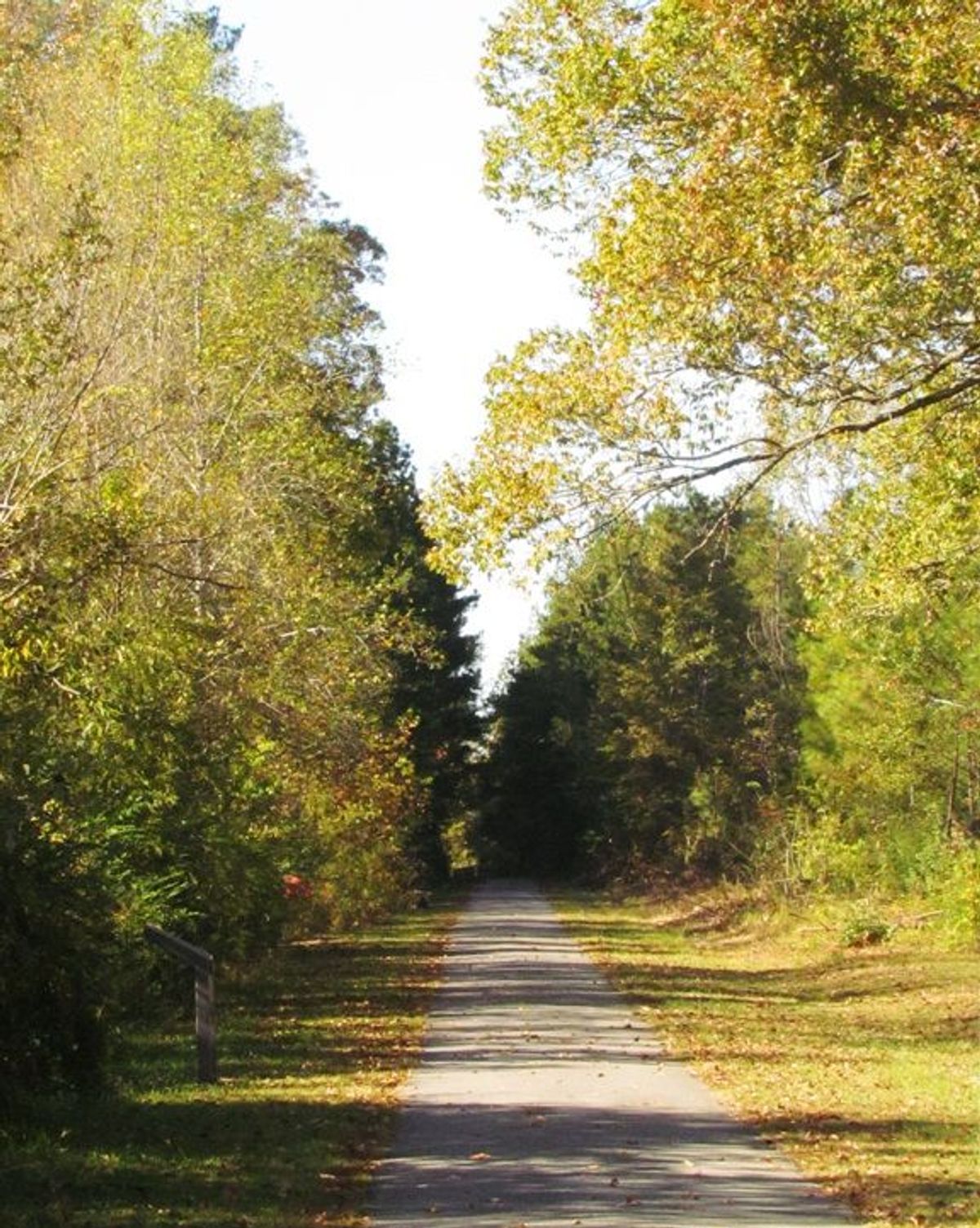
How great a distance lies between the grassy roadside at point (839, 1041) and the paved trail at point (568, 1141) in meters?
0.38

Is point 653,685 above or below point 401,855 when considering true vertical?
above

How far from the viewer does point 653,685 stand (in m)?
66.0

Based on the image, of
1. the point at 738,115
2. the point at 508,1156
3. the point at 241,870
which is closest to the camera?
the point at 508,1156

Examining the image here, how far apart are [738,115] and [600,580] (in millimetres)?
53285

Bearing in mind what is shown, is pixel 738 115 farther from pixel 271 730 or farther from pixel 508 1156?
pixel 271 730

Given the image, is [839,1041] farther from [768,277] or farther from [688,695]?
[688,695]

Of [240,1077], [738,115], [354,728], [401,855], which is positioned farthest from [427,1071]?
[401,855]

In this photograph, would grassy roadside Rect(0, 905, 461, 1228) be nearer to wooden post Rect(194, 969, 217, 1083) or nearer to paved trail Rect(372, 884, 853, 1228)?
wooden post Rect(194, 969, 217, 1083)

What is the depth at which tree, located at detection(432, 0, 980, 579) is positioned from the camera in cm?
1518

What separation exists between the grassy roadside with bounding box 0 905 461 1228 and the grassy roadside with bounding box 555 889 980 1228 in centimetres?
281

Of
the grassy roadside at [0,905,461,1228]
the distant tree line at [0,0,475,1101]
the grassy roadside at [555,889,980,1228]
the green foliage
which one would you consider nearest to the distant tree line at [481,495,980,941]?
the green foliage

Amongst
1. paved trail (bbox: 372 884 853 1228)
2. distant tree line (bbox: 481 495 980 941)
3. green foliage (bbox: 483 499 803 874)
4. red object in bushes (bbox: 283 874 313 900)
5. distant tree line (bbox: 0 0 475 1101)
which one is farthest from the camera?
green foliage (bbox: 483 499 803 874)

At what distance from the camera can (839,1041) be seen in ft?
67.6

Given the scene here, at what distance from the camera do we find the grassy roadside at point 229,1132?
10711 mm
